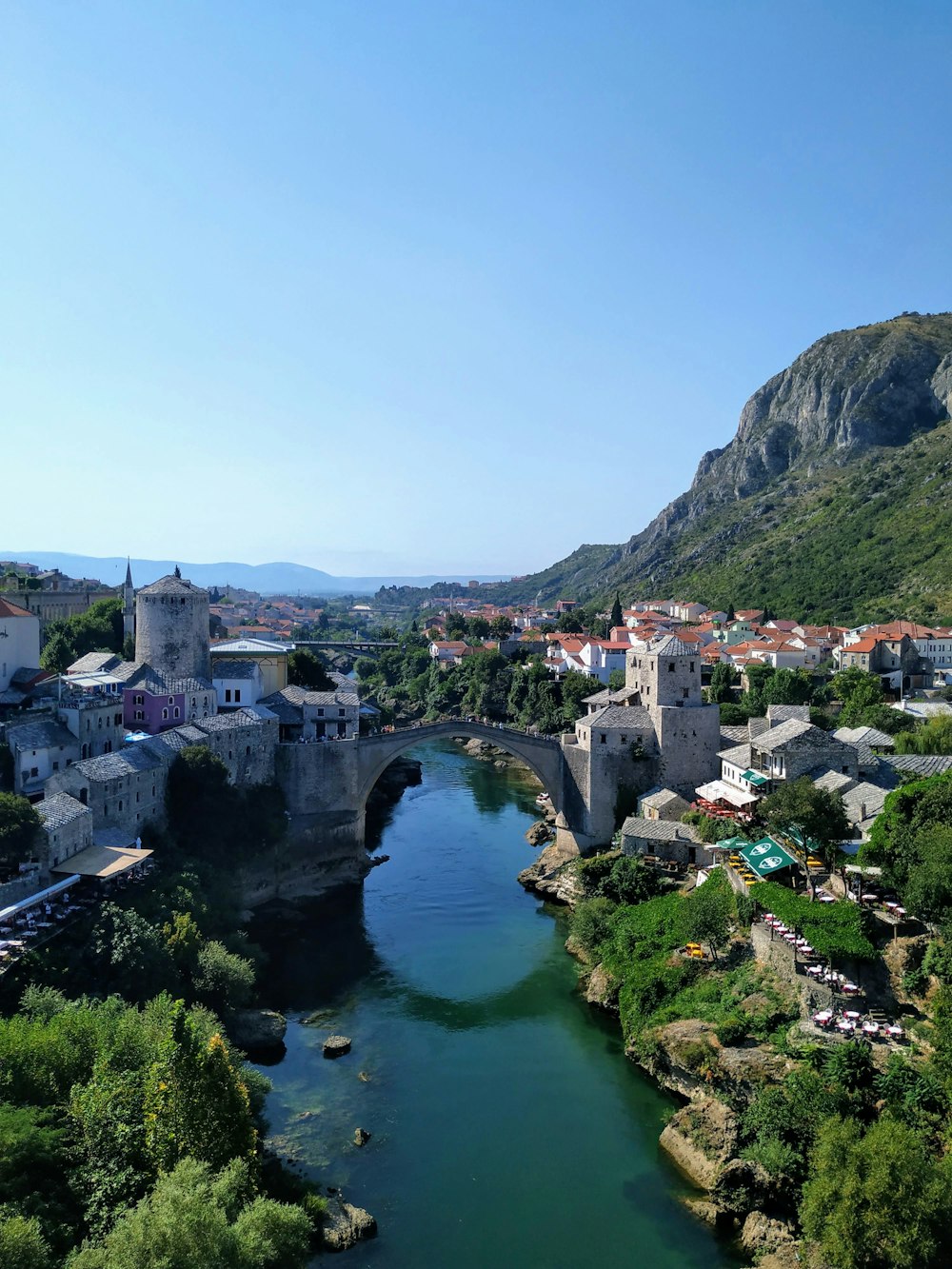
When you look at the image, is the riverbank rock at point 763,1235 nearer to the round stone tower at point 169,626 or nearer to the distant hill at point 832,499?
the round stone tower at point 169,626

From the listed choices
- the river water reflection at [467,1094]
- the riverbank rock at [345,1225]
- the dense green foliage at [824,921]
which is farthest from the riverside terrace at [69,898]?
the dense green foliage at [824,921]

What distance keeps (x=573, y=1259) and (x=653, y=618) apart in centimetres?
6078

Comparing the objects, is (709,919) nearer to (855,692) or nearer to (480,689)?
(855,692)

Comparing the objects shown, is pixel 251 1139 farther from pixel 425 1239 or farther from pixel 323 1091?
pixel 323 1091

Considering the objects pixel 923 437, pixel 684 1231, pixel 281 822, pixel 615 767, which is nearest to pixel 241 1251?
pixel 684 1231

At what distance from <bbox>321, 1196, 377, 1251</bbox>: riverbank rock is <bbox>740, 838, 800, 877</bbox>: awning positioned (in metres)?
13.8

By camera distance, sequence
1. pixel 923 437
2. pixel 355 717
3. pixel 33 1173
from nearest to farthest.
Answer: pixel 33 1173, pixel 355 717, pixel 923 437

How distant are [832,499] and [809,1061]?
3260 inches

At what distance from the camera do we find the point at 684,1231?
16.9 metres

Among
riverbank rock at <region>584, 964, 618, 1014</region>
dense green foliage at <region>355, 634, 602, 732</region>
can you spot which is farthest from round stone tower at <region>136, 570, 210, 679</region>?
dense green foliage at <region>355, 634, 602, 732</region>

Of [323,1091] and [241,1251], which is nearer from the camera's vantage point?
[241,1251]

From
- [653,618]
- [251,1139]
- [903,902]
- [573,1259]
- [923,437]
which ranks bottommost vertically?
[573,1259]

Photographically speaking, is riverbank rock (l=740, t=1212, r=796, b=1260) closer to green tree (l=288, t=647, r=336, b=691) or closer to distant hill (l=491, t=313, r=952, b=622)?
green tree (l=288, t=647, r=336, b=691)

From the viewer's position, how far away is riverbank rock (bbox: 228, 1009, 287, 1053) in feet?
75.0
